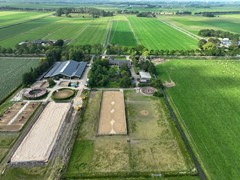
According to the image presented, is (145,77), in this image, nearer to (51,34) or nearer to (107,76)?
(107,76)

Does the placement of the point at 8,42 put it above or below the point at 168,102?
above

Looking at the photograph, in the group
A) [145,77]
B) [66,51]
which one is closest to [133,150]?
[145,77]

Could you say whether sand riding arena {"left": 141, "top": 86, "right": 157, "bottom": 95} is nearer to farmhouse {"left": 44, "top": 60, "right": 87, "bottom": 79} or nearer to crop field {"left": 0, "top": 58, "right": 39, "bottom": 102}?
farmhouse {"left": 44, "top": 60, "right": 87, "bottom": 79}

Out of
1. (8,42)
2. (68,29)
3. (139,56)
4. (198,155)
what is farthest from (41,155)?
(68,29)

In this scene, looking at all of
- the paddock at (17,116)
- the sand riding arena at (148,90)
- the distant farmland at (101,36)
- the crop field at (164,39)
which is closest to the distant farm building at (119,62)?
the sand riding arena at (148,90)

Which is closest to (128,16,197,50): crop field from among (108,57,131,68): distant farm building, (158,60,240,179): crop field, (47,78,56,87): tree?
(158,60,240,179): crop field

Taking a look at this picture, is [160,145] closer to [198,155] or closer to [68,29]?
[198,155]
